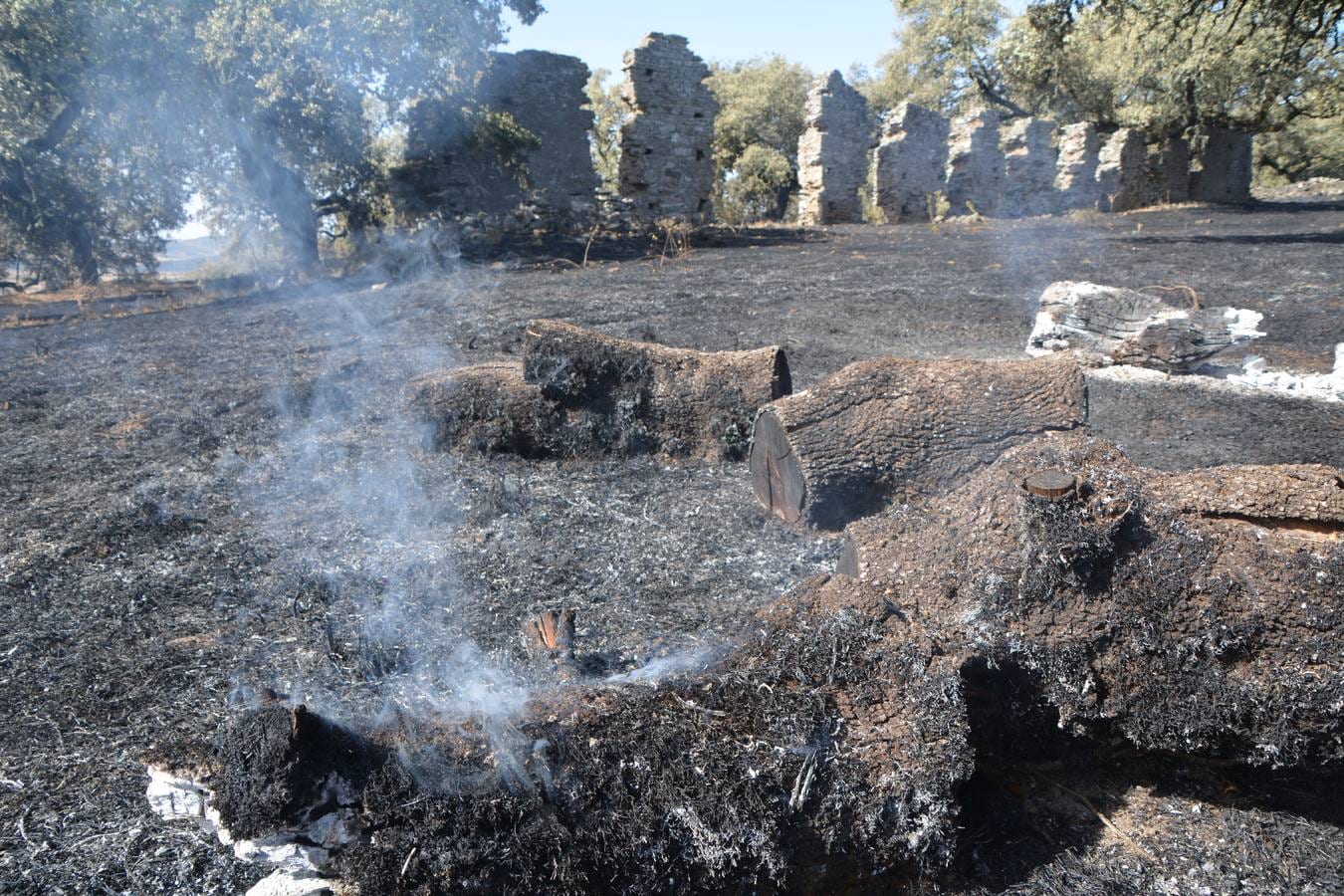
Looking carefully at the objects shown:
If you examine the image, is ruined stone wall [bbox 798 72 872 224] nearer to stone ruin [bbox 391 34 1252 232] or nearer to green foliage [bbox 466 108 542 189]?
stone ruin [bbox 391 34 1252 232]

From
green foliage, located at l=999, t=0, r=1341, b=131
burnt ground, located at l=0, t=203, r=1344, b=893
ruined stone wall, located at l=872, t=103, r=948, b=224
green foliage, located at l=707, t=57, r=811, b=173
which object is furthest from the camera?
green foliage, located at l=707, t=57, r=811, b=173

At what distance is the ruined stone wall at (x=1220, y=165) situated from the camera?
19984mm

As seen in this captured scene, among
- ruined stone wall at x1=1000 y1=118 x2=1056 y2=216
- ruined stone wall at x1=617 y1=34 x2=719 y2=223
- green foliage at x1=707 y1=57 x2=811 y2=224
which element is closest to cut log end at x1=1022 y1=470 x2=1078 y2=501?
ruined stone wall at x1=617 y1=34 x2=719 y2=223

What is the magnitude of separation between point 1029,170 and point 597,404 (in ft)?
61.2

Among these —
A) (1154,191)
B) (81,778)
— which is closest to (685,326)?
(81,778)

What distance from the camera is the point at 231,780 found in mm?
1903

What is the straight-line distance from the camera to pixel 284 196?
14305 mm

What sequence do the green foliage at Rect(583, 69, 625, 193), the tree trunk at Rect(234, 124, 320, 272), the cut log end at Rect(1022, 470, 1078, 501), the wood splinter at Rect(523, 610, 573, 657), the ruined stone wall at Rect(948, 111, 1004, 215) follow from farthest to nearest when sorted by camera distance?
1. the green foliage at Rect(583, 69, 625, 193)
2. the ruined stone wall at Rect(948, 111, 1004, 215)
3. the tree trunk at Rect(234, 124, 320, 272)
4. the wood splinter at Rect(523, 610, 573, 657)
5. the cut log end at Rect(1022, 470, 1078, 501)

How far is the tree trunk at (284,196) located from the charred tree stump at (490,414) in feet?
33.9

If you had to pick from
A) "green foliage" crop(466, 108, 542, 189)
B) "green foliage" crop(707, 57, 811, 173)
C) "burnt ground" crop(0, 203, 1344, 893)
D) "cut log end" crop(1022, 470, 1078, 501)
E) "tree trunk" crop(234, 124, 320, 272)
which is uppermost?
"green foliage" crop(707, 57, 811, 173)

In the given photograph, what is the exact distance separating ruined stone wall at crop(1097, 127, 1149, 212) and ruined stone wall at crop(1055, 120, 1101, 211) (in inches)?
6.9

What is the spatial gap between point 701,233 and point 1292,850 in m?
15.1

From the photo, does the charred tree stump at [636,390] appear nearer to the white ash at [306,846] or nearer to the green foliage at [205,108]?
the white ash at [306,846]

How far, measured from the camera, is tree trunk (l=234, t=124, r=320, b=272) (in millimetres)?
13516
